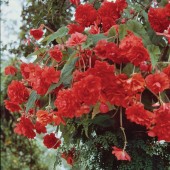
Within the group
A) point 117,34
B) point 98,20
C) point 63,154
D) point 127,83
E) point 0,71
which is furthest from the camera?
point 0,71

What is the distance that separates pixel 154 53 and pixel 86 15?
314 mm

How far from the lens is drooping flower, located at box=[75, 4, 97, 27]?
144cm

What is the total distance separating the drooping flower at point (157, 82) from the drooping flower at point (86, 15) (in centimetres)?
38

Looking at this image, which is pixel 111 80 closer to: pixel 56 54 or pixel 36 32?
pixel 56 54

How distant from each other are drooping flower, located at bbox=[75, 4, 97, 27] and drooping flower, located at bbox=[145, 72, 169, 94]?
38 cm

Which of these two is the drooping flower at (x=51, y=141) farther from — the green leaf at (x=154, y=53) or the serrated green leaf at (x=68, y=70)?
→ the green leaf at (x=154, y=53)

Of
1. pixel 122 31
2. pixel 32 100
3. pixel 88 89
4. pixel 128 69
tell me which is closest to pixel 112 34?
pixel 122 31

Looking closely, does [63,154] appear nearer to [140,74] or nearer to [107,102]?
[107,102]

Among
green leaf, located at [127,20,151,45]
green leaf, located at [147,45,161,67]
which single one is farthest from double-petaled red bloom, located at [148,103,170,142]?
green leaf, located at [127,20,151,45]

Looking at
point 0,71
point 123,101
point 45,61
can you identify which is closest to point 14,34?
point 0,71

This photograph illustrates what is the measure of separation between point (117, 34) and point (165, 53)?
0.18m

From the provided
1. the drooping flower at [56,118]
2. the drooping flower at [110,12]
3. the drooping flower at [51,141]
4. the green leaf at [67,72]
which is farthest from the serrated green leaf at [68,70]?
the drooping flower at [51,141]

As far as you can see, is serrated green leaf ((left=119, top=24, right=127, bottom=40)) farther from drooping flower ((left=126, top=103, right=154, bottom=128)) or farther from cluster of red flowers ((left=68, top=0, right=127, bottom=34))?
drooping flower ((left=126, top=103, right=154, bottom=128))

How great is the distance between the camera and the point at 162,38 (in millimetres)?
1385
